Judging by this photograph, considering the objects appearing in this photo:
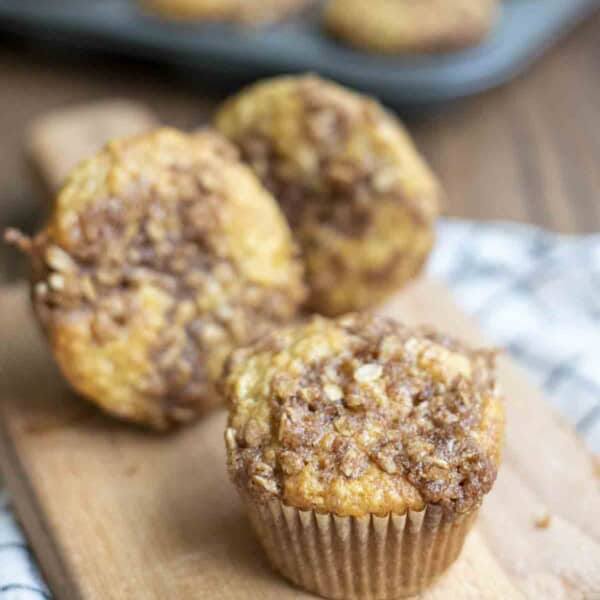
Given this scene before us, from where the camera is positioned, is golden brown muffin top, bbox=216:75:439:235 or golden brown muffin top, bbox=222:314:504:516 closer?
golden brown muffin top, bbox=222:314:504:516

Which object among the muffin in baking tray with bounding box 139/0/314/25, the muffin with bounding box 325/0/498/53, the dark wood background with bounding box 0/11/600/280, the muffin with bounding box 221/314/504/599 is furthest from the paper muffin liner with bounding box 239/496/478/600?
the muffin in baking tray with bounding box 139/0/314/25

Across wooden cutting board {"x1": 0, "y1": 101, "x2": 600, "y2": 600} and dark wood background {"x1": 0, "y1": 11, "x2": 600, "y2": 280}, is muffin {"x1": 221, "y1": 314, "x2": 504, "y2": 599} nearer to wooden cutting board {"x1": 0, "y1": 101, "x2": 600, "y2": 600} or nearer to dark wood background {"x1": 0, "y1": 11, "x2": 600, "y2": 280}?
wooden cutting board {"x1": 0, "y1": 101, "x2": 600, "y2": 600}

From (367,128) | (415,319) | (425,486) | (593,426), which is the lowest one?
(593,426)

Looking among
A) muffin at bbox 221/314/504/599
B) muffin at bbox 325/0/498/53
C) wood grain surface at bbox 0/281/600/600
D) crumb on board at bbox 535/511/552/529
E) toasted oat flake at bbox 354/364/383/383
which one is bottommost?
crumb on board at bbox 535/511/552/529

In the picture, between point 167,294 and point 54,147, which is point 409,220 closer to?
point 167,294

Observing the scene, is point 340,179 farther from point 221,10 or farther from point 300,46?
point 221,10

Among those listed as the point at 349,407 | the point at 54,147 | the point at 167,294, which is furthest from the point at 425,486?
the point at 54,147
